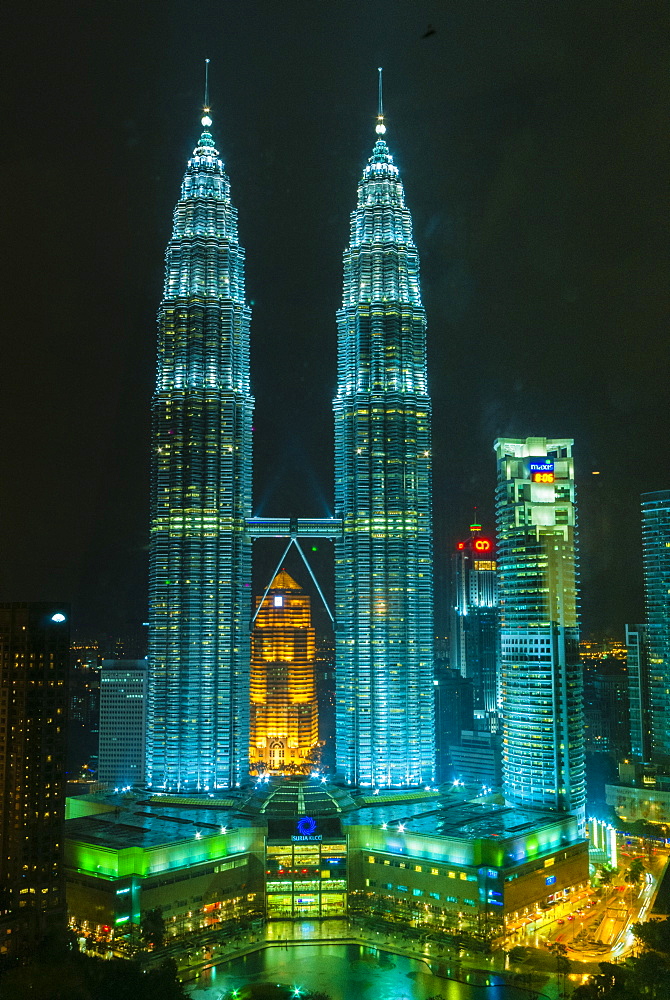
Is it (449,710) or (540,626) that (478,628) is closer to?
(449,710)

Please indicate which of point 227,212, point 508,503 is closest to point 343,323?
point 227,212

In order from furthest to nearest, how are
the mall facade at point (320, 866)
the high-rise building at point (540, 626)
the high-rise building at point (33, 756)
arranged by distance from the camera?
the high-rise building at point (540, 626) → the mall facade at point (320, 866) → the high-rise building at point (33, 756)

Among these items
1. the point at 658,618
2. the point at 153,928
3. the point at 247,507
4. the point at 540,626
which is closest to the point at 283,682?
the point at 247,507

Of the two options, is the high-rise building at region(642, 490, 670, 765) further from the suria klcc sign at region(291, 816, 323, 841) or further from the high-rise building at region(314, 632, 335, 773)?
Result: the suria klcc sign at region(291, 816, 323, 841)

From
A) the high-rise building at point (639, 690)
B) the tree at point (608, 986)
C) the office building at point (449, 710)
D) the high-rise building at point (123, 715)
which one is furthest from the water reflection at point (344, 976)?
the office building at point (449, 710)

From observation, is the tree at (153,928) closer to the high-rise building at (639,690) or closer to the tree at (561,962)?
the tree at (561,962)

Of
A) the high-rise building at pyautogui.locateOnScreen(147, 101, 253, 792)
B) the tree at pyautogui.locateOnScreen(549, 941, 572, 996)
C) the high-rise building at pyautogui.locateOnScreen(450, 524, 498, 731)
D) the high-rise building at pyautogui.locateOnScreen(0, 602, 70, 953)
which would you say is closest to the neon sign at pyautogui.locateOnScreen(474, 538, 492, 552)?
the high-rise building at pyautogui.locateOnScreen(450, 524, 498, 731)
